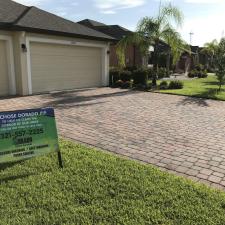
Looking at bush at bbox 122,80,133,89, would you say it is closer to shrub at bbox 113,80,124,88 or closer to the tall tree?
shrub at bbox 113,80,124,88

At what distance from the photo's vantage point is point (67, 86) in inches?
607

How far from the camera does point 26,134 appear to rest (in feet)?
14.4

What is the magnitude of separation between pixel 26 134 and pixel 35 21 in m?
10.5

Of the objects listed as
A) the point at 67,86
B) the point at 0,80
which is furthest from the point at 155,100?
the point at 0,80

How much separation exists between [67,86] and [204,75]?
20872 millimetres

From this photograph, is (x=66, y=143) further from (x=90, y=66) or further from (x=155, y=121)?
(x=90, y=66)

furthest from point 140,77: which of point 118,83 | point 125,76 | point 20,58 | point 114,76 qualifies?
point 20,58

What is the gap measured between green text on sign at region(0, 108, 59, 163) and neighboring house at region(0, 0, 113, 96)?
343 inches

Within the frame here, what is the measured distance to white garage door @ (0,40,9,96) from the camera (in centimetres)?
1234

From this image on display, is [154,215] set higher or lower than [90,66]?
lower

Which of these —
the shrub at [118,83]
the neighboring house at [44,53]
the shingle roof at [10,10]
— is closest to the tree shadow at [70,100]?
the neighboring house at [44,53]

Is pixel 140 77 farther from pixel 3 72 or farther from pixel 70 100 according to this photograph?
pixel 3 72

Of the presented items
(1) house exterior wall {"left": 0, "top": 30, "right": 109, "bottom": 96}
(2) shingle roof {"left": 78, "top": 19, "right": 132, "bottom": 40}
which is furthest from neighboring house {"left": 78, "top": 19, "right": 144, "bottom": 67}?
(1) house exterior wall {"left": 0, "top": 30, "right": 109, "bottom": 96}

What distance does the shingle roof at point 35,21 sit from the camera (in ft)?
40.3
